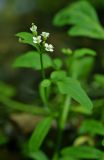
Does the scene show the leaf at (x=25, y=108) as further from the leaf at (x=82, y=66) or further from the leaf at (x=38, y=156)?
the leaf at (x=38, y=156)

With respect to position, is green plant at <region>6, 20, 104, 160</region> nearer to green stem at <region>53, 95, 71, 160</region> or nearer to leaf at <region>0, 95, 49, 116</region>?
green stem at <region>53, 95, 71, 160</region>

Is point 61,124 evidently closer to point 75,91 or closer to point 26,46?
point 75,91

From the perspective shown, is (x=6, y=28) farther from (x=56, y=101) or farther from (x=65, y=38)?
(x=56, y=101)

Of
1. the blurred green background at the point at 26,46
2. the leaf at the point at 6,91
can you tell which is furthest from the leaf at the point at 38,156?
the leaf at the point at 6,91

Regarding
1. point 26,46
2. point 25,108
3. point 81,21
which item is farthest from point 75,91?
point 26,46

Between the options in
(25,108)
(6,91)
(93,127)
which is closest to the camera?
(93,127)

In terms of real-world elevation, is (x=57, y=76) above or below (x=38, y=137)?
above

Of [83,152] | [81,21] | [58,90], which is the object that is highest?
[81,21]
